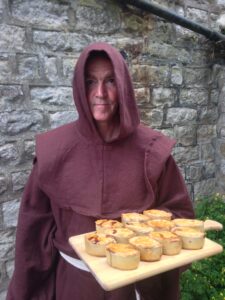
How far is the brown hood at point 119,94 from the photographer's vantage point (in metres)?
1.50

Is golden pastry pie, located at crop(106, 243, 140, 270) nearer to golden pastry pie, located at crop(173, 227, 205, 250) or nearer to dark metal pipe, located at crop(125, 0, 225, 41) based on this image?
golden pastry pie, located at crop(173, 227, 205, 250)

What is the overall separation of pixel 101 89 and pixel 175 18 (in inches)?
84.6

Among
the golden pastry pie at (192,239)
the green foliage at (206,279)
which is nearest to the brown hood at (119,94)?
the golden pastry pie at (192,239)

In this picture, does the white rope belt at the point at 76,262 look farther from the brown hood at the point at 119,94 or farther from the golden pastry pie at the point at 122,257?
the brown hood at the point at 119,94

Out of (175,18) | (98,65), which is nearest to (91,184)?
(98,65)

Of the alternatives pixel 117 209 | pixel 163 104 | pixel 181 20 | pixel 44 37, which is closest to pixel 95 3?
pixel 44 37

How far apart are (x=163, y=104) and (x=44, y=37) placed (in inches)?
54.8

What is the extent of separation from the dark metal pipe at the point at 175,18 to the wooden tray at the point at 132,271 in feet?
7.60

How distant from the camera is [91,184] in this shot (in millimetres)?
1549

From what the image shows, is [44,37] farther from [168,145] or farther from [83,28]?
[168,145]

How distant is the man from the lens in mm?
1523

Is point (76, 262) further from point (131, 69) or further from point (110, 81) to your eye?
point (131, 69)

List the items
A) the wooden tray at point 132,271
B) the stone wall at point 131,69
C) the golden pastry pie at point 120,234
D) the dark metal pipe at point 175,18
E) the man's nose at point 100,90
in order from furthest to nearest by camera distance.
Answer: the dark metal pipe at point 175,18, the stone wall at point 131,69, the man's nose at point 100,90, the golden pastry pie at point 120,234, the wooden tray at point 132,271

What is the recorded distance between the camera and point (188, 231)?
4.47ft
